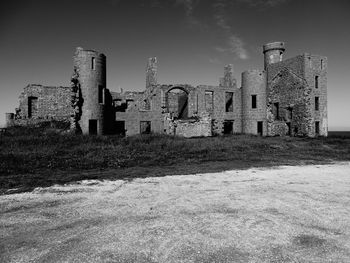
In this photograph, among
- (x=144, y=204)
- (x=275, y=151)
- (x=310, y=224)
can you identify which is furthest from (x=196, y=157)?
(x=310, y=224)

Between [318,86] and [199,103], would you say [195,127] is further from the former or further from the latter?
[318,86]

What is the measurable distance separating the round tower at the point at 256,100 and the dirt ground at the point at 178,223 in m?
20.4

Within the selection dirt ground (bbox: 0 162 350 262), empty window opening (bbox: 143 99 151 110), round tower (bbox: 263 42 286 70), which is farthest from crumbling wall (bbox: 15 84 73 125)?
round tower (bbox: 263 42 286 70)

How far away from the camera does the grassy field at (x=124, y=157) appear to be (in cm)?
905

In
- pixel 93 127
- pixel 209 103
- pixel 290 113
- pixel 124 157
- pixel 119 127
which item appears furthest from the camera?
pixel 209 103

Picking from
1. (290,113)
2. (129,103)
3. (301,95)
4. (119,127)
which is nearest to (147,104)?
(129,103)

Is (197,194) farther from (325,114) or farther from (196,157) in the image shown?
(325,114)

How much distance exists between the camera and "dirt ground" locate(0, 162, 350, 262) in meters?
3.44

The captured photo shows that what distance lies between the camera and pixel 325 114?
80.0 ft

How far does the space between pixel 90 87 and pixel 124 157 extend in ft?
38.0

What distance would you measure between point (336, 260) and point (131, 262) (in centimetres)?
291

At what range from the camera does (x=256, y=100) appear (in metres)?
27.4

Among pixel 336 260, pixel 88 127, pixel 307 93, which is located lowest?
pixel 336 260

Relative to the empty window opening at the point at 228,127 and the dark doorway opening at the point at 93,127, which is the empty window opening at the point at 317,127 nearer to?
the empty window opening at the point at 228,127
